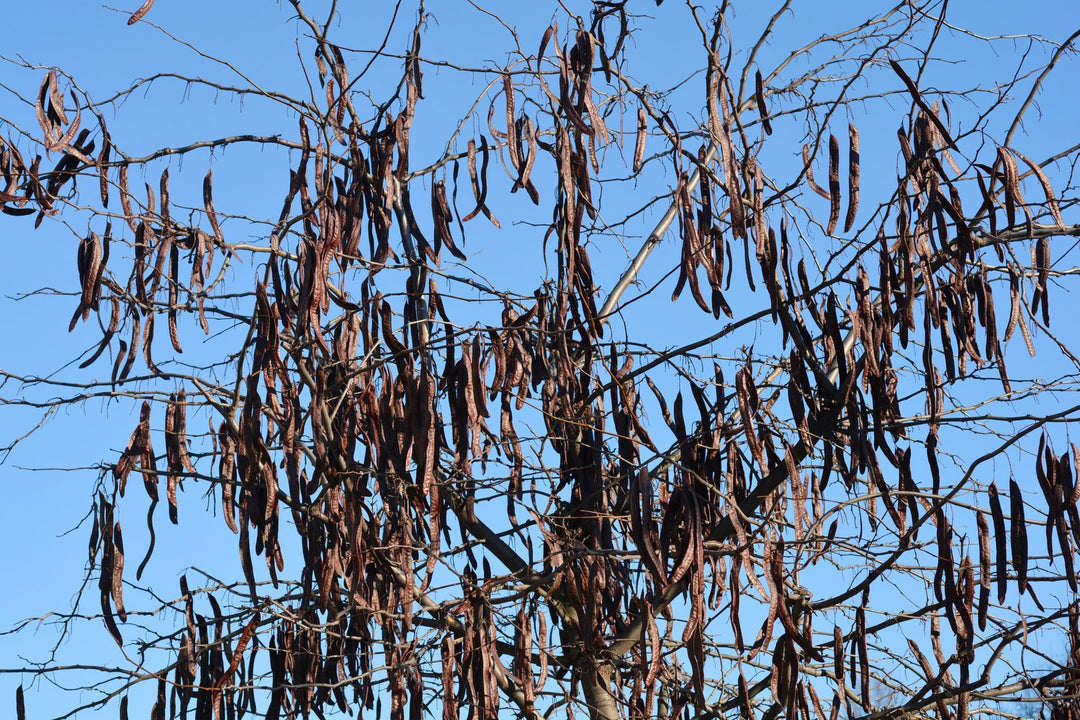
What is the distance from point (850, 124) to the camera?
3742 millimetres

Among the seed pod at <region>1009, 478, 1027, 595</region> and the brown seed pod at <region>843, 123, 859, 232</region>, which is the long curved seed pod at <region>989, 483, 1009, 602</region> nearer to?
the seed pod at <region>1009, 478, 1027, 595</region>

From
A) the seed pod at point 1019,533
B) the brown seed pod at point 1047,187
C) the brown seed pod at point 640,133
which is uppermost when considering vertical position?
the brown seed pod at point 640,133

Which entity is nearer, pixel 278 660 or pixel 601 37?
pixel 278 660

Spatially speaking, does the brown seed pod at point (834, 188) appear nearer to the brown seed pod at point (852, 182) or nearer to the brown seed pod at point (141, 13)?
the brown seed pod at point (852, 182)

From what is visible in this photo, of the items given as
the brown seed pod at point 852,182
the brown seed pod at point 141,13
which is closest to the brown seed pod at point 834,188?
the brown seed pod at point 852,182

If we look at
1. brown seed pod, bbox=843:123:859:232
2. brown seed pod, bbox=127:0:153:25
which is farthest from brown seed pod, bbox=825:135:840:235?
brown seed pod, bbox=127:0:153:25

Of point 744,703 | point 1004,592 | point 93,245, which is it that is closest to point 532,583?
point 744,703

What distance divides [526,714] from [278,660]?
788 millimetres

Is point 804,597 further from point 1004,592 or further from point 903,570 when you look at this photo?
point 1004,592

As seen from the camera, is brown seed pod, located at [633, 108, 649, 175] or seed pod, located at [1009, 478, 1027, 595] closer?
seed pod, located at [1009, 478, 1027, 595]

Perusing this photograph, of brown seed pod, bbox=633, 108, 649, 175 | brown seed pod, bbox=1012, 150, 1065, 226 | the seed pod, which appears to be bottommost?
the seed pod

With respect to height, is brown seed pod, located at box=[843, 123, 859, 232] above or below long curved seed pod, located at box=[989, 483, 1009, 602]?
above

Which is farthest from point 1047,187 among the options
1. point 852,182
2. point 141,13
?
point 141,13

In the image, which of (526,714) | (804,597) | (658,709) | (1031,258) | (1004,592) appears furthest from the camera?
(658,709)
